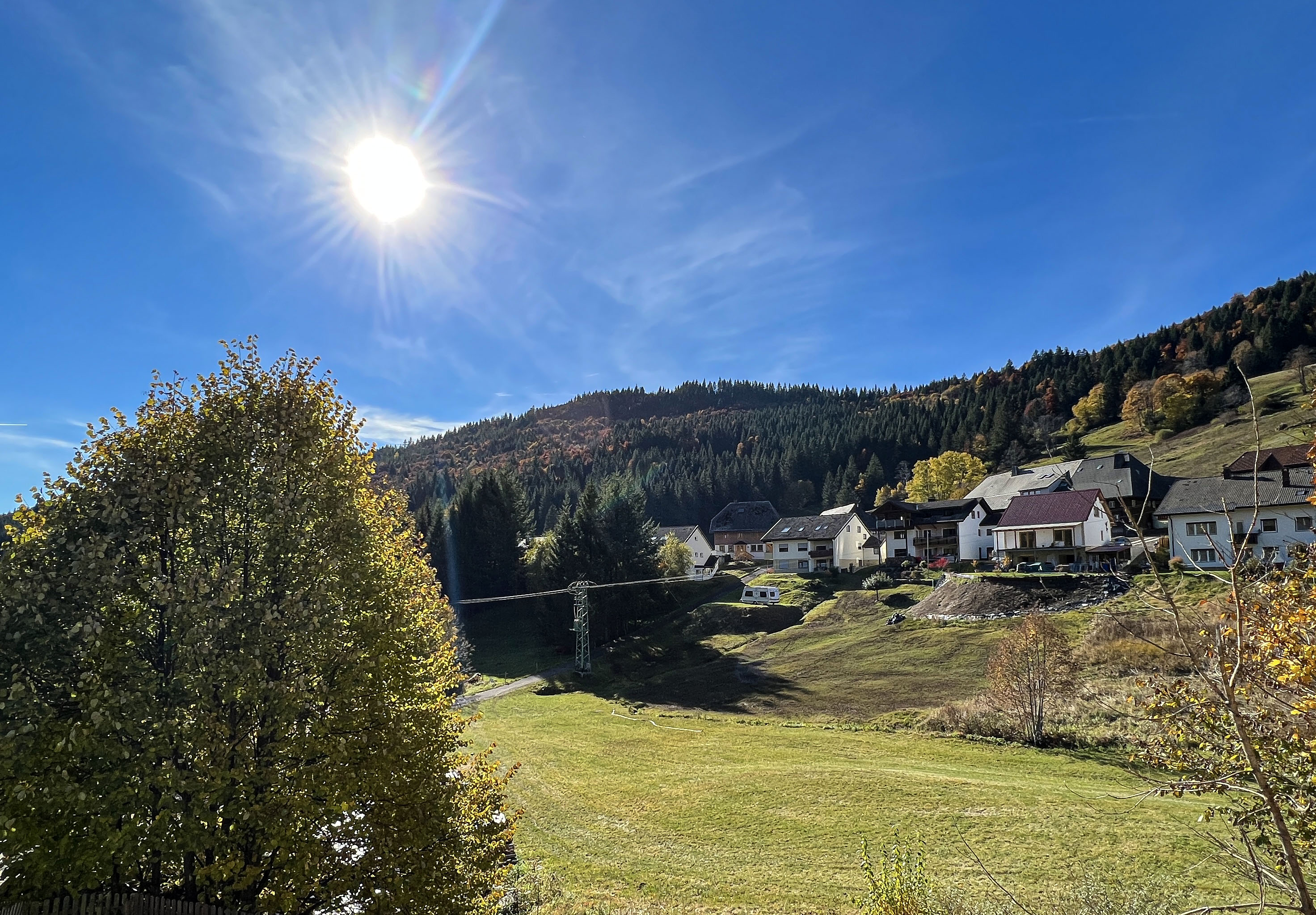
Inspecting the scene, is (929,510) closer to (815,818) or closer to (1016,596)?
(1016,596)

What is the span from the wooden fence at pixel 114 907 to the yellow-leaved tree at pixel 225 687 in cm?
16

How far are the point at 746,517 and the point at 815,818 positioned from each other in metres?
101

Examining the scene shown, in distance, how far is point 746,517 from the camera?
389 feet

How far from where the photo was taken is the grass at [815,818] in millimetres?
13539

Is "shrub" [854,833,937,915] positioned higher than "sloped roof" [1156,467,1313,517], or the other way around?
"sloped roof" [1156,467,1313,517]

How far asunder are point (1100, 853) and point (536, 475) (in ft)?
512

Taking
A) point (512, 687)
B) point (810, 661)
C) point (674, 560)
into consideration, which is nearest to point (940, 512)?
point (674, 560)

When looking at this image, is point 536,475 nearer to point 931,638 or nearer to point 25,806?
point 931,638

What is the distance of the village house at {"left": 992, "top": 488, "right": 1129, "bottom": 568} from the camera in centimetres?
5409

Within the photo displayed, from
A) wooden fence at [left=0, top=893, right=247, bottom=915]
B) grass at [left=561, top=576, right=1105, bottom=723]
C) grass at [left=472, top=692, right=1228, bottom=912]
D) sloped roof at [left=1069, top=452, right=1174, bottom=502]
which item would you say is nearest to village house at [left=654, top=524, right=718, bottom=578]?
grass at [left=561, top=576, right=1105, bottom=723]

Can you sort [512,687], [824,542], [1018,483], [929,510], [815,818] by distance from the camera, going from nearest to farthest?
1. [815,818]
2. [512,687]
3. [929,510]
4. [1018,483]
5. [824,542]

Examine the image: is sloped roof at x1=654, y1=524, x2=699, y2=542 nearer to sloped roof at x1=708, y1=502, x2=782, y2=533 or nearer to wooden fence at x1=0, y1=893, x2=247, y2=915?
sloped roof at x1=708, y1=502, x2=782, y2=533

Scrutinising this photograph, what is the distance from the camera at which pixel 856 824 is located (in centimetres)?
1684

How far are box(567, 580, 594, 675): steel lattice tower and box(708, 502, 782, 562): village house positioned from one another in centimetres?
5156
